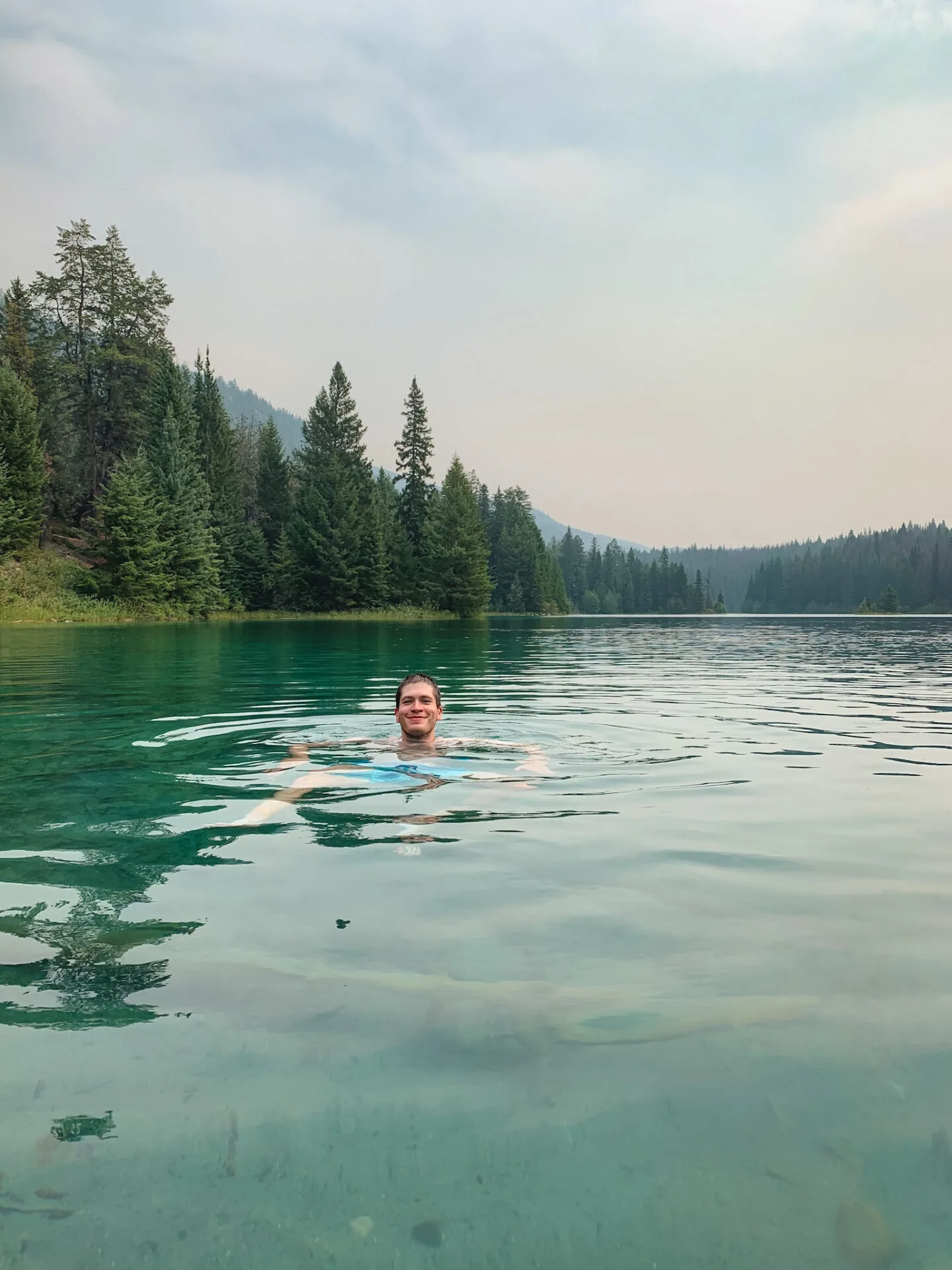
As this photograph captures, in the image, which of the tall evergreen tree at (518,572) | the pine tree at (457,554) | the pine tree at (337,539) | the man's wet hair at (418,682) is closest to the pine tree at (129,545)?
the pine tree at (337,539)

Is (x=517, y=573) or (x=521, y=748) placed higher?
(x=517, y=573)

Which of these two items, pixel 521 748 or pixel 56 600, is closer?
pixel 521 748

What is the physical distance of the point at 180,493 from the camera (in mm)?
52750

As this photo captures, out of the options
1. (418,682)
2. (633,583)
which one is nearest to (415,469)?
(418,682)

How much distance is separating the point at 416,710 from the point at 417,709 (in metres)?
0.02

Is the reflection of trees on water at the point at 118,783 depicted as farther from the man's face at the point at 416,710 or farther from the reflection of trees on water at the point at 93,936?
the man's face at the point at 416,710

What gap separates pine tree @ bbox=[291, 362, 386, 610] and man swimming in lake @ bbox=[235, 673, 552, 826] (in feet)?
191

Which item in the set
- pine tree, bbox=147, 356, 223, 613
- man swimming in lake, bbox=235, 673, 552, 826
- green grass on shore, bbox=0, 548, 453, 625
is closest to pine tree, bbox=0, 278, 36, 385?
pine tree, bbox=147, 356, 223, 613

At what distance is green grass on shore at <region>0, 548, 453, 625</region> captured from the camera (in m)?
40.9

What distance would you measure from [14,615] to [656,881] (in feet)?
137

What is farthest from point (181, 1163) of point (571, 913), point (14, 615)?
point (14, 615)

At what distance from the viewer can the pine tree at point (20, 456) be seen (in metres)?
46.5

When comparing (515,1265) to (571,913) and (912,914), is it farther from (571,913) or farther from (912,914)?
(912,914)

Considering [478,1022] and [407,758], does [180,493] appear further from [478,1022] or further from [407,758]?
[478,1022]
